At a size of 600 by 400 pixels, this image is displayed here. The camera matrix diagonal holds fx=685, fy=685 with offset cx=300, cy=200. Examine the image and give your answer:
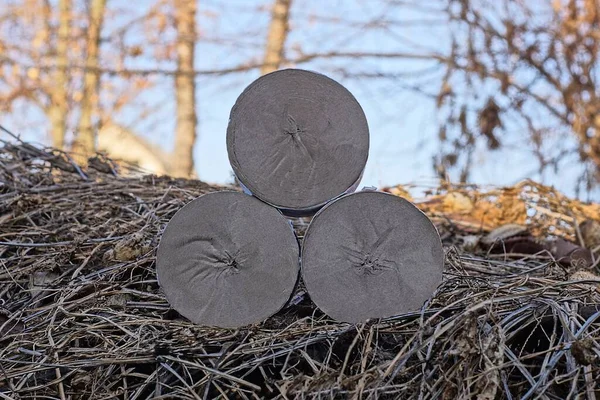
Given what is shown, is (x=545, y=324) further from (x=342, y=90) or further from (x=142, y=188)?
(x=142, y=188)

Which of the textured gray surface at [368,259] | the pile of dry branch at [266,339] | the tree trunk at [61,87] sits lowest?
the tree trunk at [61,87]

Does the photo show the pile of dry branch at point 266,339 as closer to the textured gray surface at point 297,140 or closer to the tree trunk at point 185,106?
the textured gray surface at point 297,140

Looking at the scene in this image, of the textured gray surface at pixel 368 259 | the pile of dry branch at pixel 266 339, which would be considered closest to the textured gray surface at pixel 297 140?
the textured gray surface at pixel 368 259

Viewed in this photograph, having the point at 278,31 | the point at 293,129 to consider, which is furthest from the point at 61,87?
the point at 293,129

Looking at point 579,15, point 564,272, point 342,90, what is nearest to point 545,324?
point 564,272

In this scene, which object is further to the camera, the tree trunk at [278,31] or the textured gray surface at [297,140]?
the tree trunk at [278,31]

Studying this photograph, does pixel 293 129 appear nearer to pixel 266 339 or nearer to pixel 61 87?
pixel 266 339

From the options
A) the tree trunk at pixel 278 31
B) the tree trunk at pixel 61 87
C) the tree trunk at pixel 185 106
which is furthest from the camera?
the tree trunk at pixel 61 87

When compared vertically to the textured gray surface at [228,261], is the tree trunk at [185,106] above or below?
below
